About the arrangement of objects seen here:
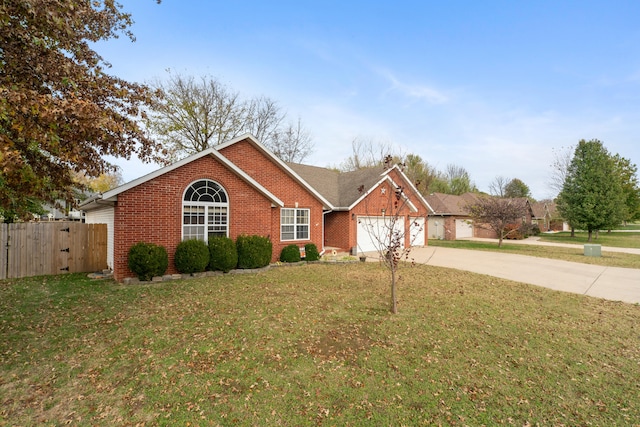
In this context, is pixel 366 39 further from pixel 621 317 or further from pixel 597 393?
pixel 597 393

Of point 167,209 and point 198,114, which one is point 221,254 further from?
point 198,114

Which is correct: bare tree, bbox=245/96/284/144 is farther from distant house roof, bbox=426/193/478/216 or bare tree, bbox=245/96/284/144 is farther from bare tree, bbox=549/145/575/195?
bare tree, bbox=549/145/575/195

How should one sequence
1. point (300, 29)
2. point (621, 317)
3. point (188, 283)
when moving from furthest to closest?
point (300, 29)
point (188, 283)
point (621, 317)

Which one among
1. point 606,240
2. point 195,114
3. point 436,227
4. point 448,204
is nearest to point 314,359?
point 195,114

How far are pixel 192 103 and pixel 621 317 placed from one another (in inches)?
1055

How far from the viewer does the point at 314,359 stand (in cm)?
451

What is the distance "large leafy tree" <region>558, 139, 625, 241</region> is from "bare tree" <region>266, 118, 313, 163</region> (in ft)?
87.2

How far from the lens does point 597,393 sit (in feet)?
12.3

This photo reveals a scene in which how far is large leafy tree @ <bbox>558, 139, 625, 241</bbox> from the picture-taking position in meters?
25.5

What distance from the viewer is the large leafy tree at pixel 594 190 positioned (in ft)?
83.8

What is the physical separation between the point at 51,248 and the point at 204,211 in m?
6.02

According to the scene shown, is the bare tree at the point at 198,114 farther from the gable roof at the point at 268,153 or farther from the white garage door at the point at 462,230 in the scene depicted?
the white garage door at the point at 462,230

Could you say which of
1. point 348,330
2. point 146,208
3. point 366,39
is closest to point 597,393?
point 348,330

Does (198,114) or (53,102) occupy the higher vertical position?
(198,114)
